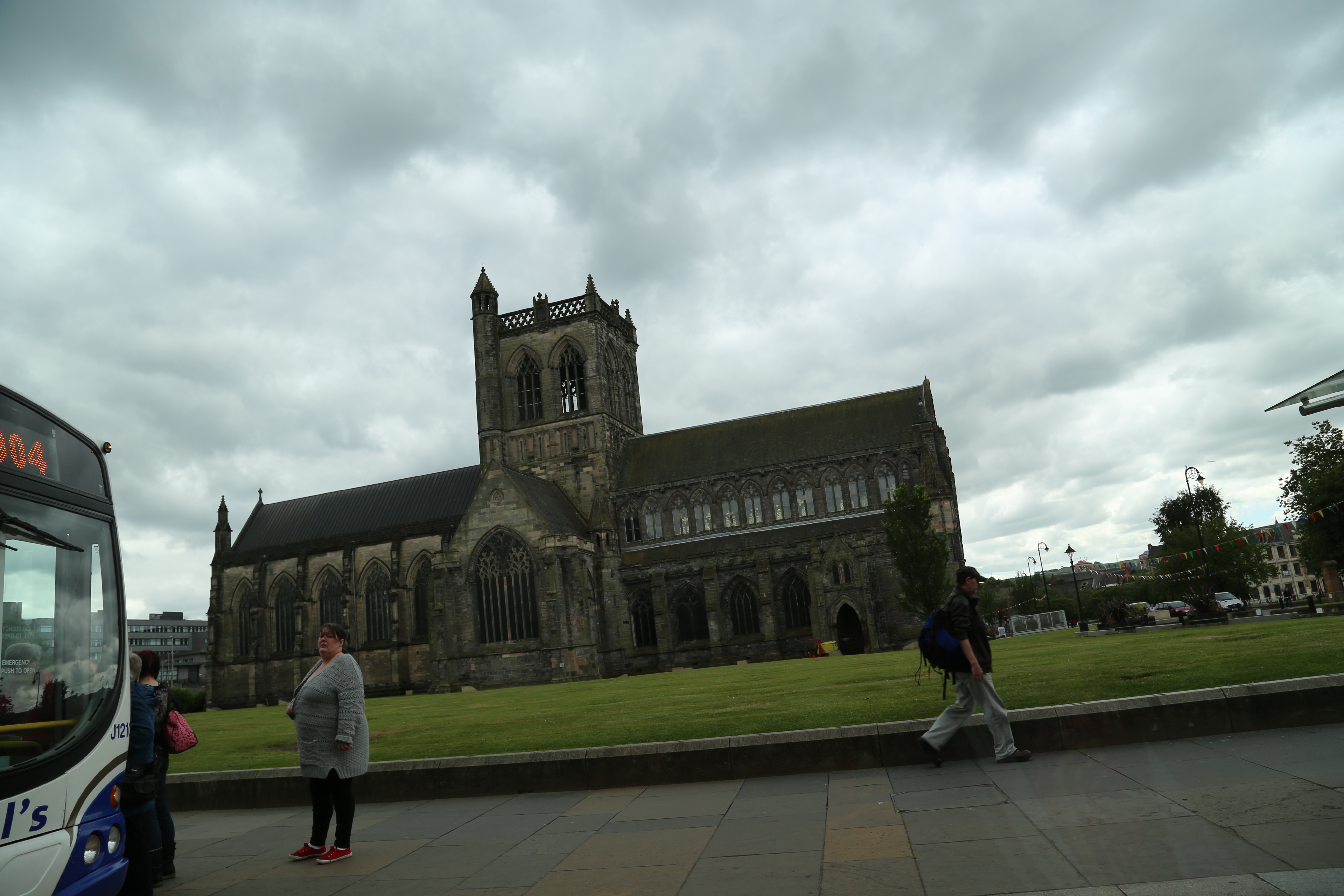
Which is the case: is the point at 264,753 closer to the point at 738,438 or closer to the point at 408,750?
the point at 408,750

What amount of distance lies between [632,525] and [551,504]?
20.7 feet

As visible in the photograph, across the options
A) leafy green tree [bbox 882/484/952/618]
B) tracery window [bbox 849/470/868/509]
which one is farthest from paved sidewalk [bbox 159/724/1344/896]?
tracery window [bbox 849/470/868/509]

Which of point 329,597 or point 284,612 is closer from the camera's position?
point 329,597

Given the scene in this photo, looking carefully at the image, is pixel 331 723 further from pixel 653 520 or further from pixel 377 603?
pixel 377 603

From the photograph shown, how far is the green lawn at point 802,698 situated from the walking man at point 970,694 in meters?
1.81

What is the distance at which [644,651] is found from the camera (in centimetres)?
4872

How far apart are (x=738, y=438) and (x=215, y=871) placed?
164 ft

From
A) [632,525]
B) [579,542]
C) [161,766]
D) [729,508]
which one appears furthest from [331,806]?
[632,525]

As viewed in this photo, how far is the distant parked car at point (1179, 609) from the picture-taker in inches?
1346

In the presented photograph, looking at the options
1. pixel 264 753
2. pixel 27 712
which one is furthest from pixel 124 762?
pixel 264 753

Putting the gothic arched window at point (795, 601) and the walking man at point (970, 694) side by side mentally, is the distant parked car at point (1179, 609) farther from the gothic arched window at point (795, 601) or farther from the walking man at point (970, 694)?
the walking man at point (970, 694)

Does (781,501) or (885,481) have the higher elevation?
(885,481)

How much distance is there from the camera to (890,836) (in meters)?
6.46

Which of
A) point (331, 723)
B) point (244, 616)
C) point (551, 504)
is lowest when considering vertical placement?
point (331, 723)
